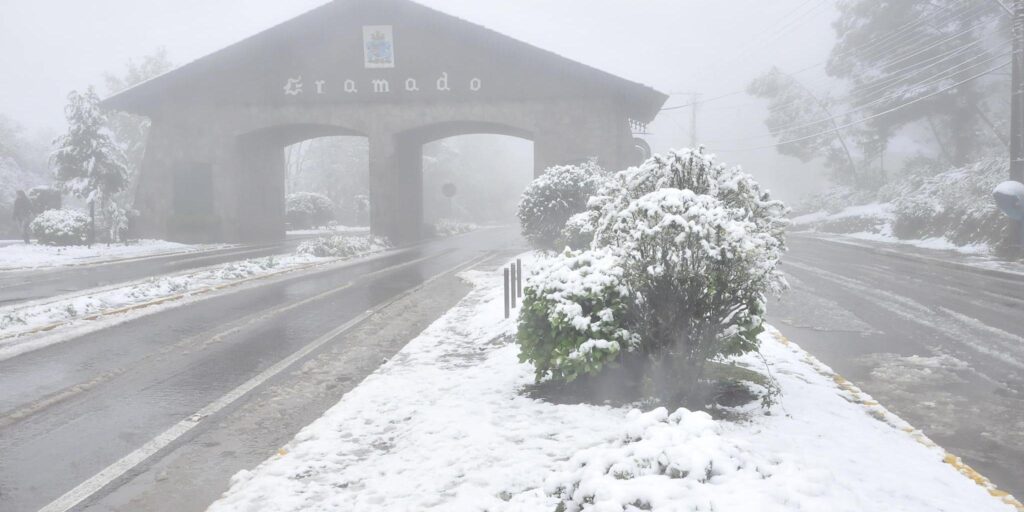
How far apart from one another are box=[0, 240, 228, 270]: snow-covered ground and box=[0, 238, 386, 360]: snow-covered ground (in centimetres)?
590

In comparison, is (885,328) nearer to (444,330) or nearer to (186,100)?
(444,330)

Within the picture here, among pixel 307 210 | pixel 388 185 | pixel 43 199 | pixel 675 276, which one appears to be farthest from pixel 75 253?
pixel 307 210

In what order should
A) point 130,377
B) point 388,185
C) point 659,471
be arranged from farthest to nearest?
point 388,185 < point 130,377 < point 659,471

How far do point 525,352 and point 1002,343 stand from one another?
6740mm

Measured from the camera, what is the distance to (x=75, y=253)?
22562 millimetres

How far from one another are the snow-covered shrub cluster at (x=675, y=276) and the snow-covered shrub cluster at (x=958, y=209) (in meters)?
19.9

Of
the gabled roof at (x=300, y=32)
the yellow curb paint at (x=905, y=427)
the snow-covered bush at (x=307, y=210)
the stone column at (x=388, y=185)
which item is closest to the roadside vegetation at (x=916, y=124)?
the gabled roof at (x=300, y=32)

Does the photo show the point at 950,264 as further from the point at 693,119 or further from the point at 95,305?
the point at 693,119

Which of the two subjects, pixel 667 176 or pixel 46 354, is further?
pixel 46 354

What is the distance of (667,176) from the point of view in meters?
6.09

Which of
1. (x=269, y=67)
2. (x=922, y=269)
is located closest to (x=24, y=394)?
(x=922, y=269)

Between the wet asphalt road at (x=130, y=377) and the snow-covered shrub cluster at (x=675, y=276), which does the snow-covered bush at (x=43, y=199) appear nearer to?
the wet asphalt road at (x=130, y=377)

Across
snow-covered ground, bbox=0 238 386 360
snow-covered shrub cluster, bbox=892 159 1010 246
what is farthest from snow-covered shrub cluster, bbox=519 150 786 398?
snow-covered shrub cluster, bbox=892 159 1010 246

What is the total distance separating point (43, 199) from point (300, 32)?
47.9ft
